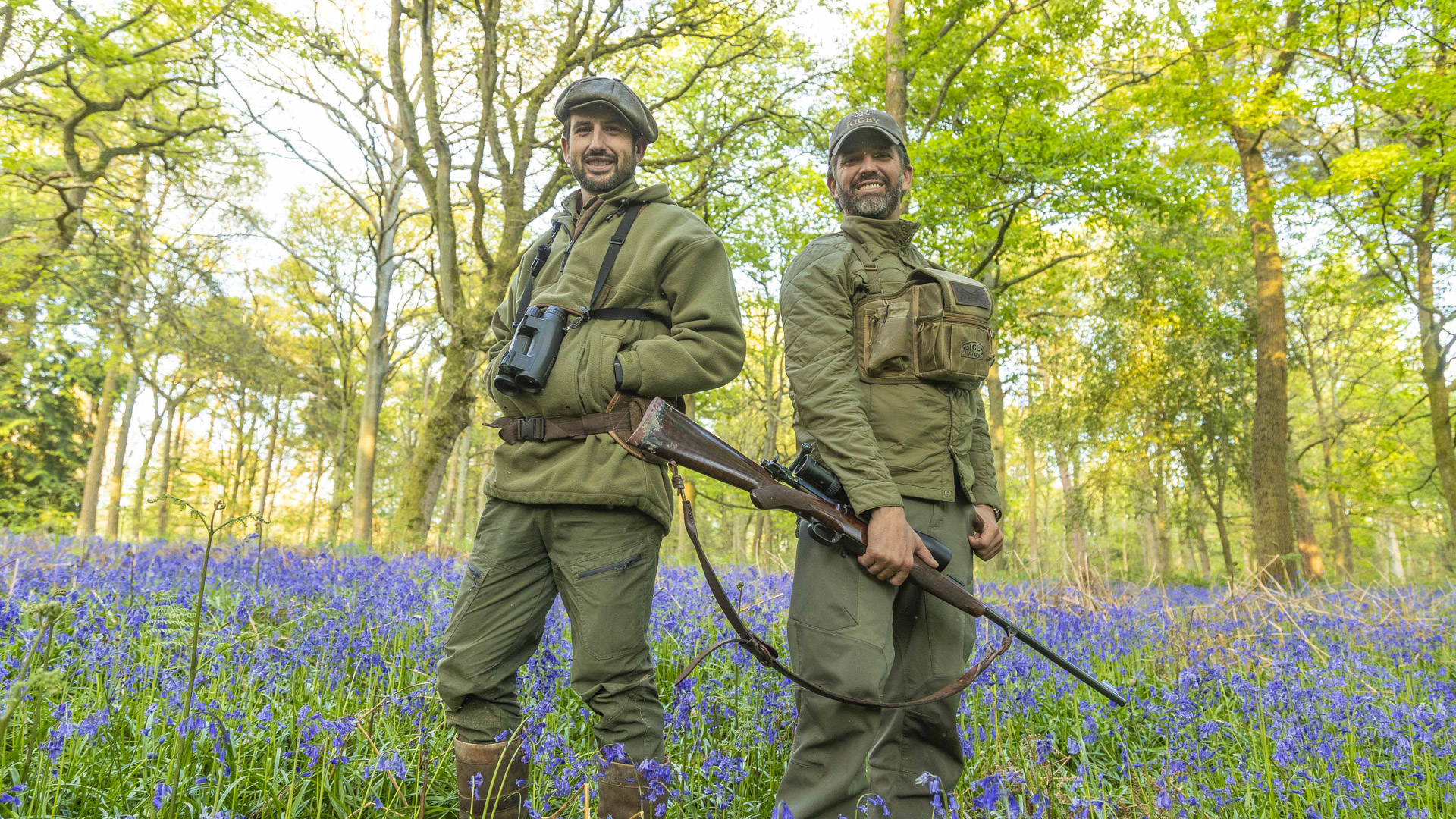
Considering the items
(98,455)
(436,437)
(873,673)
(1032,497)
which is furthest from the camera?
(1032,497)

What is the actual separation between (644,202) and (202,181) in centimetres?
1324

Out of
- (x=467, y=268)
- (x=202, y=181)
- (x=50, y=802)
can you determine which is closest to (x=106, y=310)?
(x=202, y=181)

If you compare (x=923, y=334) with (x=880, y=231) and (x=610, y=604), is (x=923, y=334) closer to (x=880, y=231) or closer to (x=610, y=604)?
(x=880, y=231)

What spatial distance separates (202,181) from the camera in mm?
12586

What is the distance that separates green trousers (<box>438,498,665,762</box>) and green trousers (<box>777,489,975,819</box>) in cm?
49

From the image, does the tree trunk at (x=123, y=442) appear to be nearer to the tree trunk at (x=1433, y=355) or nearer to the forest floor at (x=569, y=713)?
the forest floor at (x=569, y=713)

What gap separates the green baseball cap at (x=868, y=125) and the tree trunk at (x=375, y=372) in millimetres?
13286

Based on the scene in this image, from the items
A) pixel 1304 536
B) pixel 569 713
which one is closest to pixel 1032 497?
pixel 1304 536

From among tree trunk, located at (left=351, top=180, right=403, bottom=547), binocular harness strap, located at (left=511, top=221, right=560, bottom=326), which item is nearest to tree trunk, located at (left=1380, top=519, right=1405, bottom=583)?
tree trunk, located at (left=351, top=180, right=403, bottom=547)

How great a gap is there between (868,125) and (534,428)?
1.64m

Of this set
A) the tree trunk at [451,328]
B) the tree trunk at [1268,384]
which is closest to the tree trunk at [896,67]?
the tree trunk at [1268,384]

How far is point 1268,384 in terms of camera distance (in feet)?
38.4

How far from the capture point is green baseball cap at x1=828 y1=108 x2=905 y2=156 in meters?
2.84

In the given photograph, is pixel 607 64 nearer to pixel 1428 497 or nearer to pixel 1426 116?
pixel 1426 116
